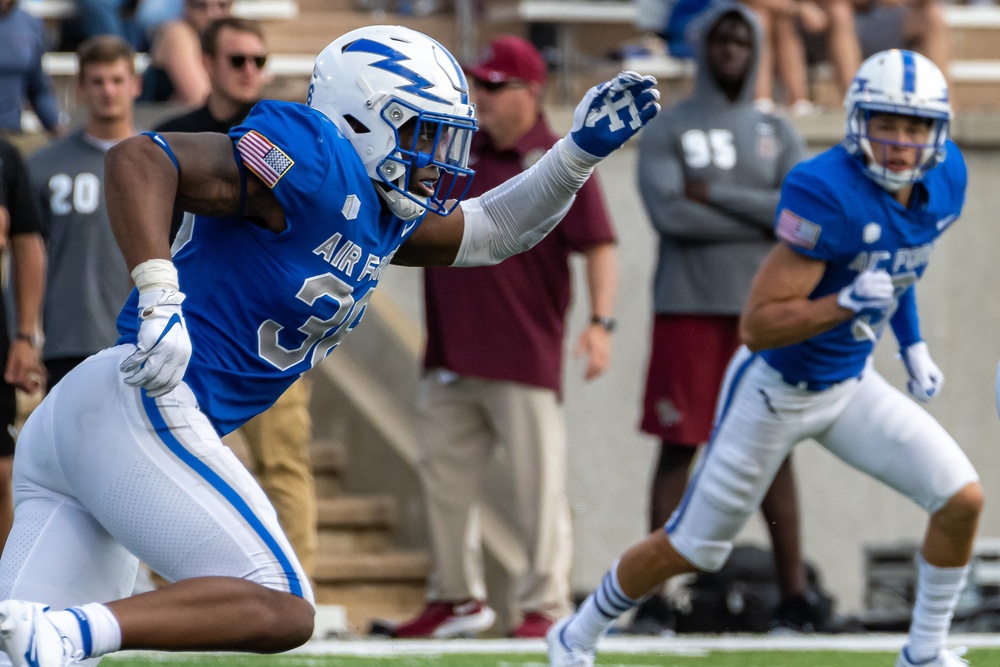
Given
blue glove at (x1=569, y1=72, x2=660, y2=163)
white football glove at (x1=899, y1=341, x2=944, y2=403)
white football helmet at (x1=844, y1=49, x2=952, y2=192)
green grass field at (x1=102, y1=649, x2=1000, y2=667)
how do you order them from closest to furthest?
blue glove at (x1=569, y1=72, x2=660, y2=163)
white football helmet at (x1=844, y1=49, x2=952, y2=192)
green grass field at (x1=102, y1=649, x2=1000, y2=667)
white football glove at (x1=899, y1=341, x2=944, y2=403)

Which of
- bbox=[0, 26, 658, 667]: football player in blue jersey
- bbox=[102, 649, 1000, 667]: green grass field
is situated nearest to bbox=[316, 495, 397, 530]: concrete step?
bbox=[102, 649, 1000, 667]: green grass field

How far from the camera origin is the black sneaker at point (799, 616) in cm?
678

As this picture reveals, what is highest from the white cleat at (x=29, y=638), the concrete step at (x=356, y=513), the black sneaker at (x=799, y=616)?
the white cleat at (x=29, y=638)

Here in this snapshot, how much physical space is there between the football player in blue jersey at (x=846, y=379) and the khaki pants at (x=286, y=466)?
4.68ft

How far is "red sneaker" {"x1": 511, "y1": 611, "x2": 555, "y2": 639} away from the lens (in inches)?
263

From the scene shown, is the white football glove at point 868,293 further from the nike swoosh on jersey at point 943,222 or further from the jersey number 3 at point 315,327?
the jersey number 3 at point 315,327

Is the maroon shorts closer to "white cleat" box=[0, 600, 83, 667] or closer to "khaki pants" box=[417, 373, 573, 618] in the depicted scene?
"khaki pants" box=[417, 373, 573, 618]

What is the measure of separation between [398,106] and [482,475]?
3520mm

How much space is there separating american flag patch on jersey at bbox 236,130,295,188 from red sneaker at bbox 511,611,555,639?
347cm

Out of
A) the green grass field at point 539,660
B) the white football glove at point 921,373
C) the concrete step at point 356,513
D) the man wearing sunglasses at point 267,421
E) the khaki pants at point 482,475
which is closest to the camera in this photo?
the green grass field at point 539,660

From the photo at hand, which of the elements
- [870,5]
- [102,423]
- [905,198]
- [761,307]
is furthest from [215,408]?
[870,5]

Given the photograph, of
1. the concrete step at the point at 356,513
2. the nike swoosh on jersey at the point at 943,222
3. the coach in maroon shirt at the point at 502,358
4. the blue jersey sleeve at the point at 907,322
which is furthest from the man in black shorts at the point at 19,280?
the nike swoosh on jersey at the point at 943,222

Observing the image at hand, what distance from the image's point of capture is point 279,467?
663 centimetres

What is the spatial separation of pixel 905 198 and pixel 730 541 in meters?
1.21
